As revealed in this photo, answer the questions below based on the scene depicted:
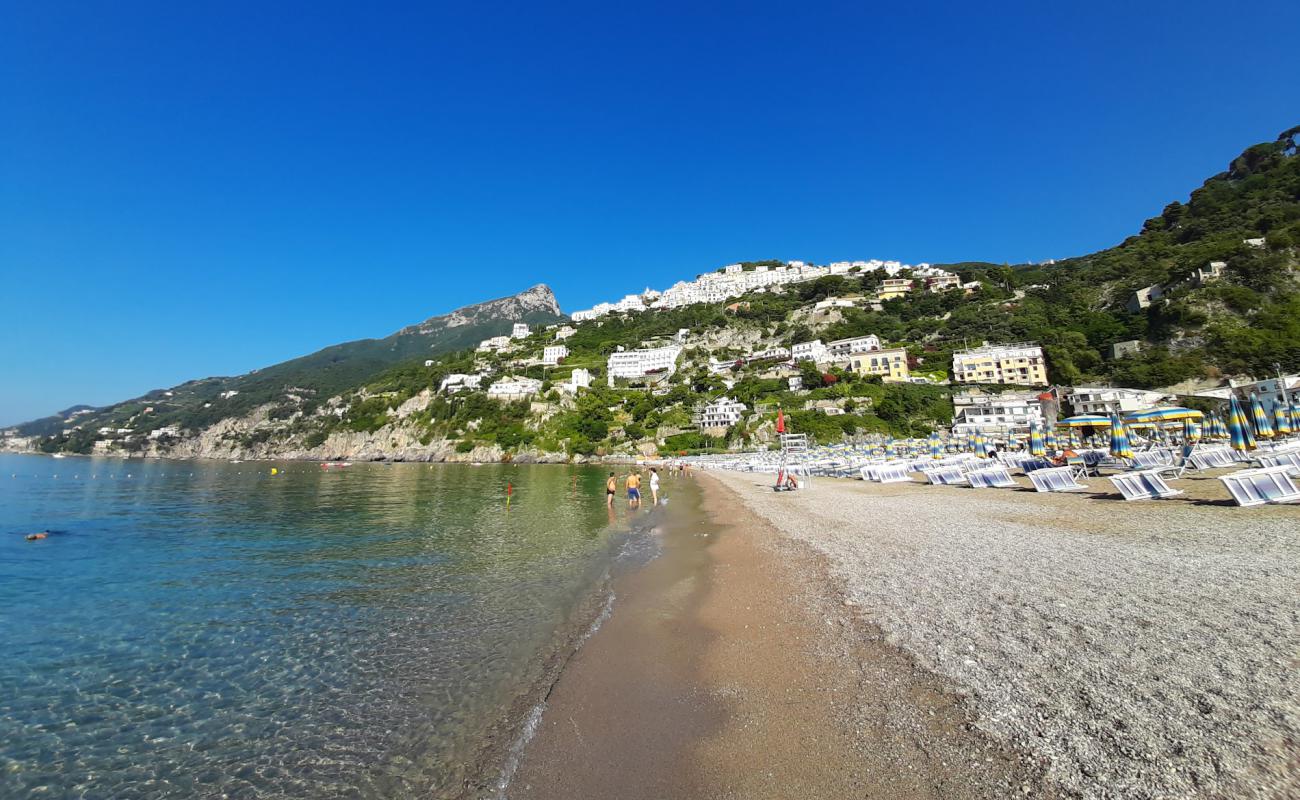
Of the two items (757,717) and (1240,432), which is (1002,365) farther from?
(757,717)

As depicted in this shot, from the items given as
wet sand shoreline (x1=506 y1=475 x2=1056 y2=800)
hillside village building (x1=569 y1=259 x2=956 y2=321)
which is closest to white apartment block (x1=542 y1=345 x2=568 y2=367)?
hillside village building (x1=569 y1=259 x2=956 y2=321)

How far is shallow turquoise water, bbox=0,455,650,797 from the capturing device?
16.0ft

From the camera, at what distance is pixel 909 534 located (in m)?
12.8

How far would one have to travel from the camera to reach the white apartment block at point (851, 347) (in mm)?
100481

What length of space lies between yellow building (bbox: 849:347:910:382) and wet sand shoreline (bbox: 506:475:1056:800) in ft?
300

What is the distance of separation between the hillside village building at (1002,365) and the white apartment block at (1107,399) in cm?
1121

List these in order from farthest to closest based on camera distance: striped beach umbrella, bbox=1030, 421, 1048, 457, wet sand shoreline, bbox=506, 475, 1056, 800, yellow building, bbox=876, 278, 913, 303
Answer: yellow building, bbox=876, 278, 913, 303
striped beach umbrella, bbox=1030, 421, 1048, 457
wet sand shoreline, bbox=506, 475, 1056, 800

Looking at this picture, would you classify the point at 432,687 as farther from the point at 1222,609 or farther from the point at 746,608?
the point at 1222,609

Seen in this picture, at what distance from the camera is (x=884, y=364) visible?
306ft

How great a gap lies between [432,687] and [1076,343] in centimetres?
10082

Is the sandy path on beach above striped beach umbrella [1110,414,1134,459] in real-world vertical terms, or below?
below

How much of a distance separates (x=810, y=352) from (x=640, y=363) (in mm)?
38800

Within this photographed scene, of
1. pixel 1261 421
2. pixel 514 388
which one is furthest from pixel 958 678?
pixel 514 388

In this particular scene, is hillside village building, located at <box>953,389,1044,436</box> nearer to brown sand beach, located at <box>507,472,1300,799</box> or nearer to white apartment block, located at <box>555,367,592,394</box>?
brown sand beach, located at <box>507,472,1300,799</box>
